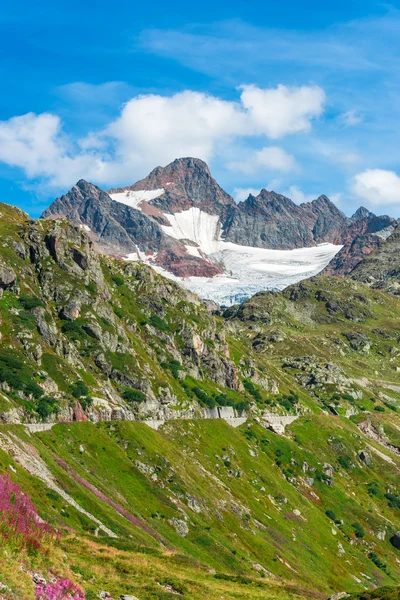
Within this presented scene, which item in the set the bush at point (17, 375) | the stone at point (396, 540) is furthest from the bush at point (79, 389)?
the stone at point (396, 540)

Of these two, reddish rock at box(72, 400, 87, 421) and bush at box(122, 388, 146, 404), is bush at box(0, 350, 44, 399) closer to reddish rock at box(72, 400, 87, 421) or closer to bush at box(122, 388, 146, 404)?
reddish rock at box(72, 400, 87, 421)

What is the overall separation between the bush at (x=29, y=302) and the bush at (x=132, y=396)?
33.9 m

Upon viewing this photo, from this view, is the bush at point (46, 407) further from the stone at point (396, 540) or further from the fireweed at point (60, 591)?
the stone at point (396, 540)

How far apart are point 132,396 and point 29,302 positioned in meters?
37.8

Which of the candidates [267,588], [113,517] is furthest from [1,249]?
[267,588]

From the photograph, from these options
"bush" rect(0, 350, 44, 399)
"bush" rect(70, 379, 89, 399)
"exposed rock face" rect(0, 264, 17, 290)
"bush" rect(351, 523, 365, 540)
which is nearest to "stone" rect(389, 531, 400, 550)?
"bush" rect(351, 523, 365, 540)

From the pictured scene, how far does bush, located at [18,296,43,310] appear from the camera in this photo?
160 metres

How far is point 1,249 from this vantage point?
181 m

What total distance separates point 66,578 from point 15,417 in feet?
277

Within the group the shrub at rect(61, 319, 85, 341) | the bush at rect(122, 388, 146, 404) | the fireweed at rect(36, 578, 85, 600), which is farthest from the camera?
the shrub at rect(61, 319, 85, 341)

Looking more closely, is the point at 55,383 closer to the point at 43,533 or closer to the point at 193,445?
the point at 193,445

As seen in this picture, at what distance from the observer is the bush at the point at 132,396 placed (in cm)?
16662

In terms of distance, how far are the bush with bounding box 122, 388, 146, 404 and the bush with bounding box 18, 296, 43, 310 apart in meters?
33.9

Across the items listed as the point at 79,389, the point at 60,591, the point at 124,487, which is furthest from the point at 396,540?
the point at 60,591
